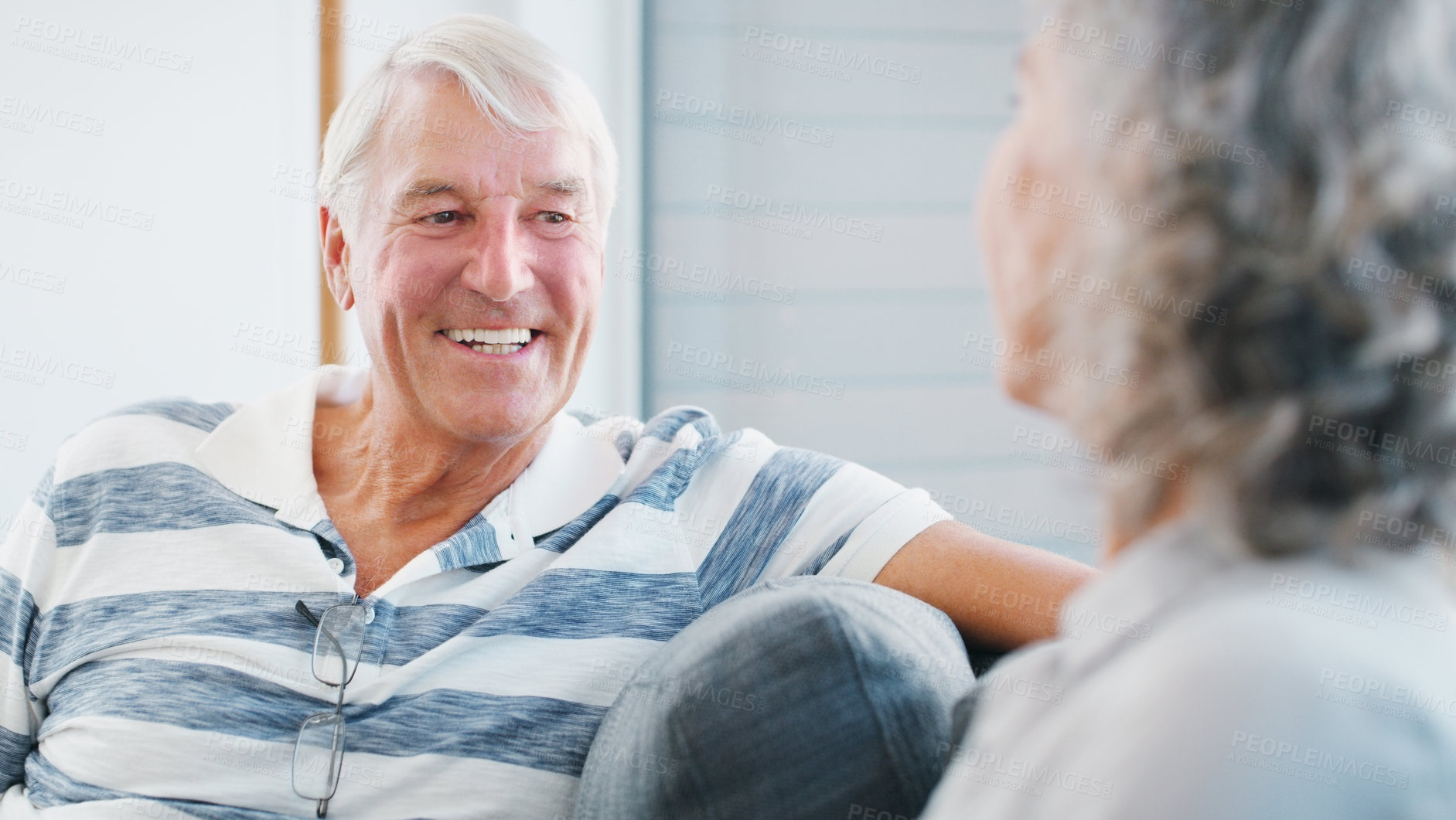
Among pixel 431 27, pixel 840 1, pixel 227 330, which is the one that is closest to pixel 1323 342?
pixel 431 27

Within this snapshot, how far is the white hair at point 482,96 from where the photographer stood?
1412 mm

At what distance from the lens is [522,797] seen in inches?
48.8

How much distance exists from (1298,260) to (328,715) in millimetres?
1131

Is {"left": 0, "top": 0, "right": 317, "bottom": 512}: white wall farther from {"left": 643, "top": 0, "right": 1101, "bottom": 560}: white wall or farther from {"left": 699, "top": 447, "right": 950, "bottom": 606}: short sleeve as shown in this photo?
{"left": 699, "top": 447, "right": 950, "bottom": 606}: short sleeve

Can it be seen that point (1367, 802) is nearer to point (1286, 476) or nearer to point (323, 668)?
point (1286, 476)

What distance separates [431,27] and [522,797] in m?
1.00

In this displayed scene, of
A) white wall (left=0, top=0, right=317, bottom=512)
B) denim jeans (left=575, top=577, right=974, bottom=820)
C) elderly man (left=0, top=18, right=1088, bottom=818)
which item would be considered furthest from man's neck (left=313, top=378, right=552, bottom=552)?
white wall (left=0, top=0, right=317, bottom=512)

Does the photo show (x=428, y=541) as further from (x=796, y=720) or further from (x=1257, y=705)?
(x=1257, y=705)

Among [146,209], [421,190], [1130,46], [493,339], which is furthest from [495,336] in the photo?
[146,209]

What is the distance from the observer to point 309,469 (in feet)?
4.97

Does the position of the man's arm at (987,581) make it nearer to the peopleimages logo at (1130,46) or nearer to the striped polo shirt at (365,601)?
the striped polo shirt at (365,601)

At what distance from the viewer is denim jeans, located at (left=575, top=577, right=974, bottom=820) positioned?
97 cm

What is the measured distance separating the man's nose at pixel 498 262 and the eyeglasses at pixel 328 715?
0.42m

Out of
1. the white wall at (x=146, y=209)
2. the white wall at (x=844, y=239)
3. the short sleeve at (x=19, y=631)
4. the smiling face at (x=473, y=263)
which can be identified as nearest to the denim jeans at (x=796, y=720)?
the smiling face at (x=473, y=263)
